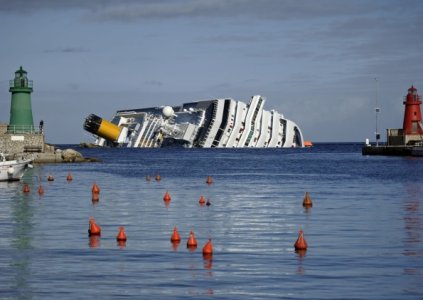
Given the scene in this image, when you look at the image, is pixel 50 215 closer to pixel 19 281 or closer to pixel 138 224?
pixel 138 224

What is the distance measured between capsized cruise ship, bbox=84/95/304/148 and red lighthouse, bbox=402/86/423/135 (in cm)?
4347

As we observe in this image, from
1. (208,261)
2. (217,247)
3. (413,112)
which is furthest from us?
(413,112)

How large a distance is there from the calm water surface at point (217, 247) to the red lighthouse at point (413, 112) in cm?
6000

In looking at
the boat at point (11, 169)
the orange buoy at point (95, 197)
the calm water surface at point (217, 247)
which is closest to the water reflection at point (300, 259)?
the calm water surface at point (217, 247)

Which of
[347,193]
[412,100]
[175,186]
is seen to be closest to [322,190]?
[347,193]

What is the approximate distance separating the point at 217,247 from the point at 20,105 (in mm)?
64885

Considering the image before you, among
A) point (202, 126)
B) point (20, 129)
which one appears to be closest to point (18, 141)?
point (20, 129)

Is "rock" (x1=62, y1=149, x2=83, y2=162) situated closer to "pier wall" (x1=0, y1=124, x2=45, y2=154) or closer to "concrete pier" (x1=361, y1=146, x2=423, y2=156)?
"pier wall" (x1=0, y1=124, x2=45, y2=154)

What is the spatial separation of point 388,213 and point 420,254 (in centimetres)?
1409

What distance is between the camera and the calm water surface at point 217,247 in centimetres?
2111

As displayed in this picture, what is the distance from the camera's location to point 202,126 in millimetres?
161750

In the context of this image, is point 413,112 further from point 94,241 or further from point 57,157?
point 94,241

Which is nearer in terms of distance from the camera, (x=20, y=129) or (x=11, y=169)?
(x=11, y=169)

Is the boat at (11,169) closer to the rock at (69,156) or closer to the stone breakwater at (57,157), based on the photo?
the stone breakwater at (57,157)
